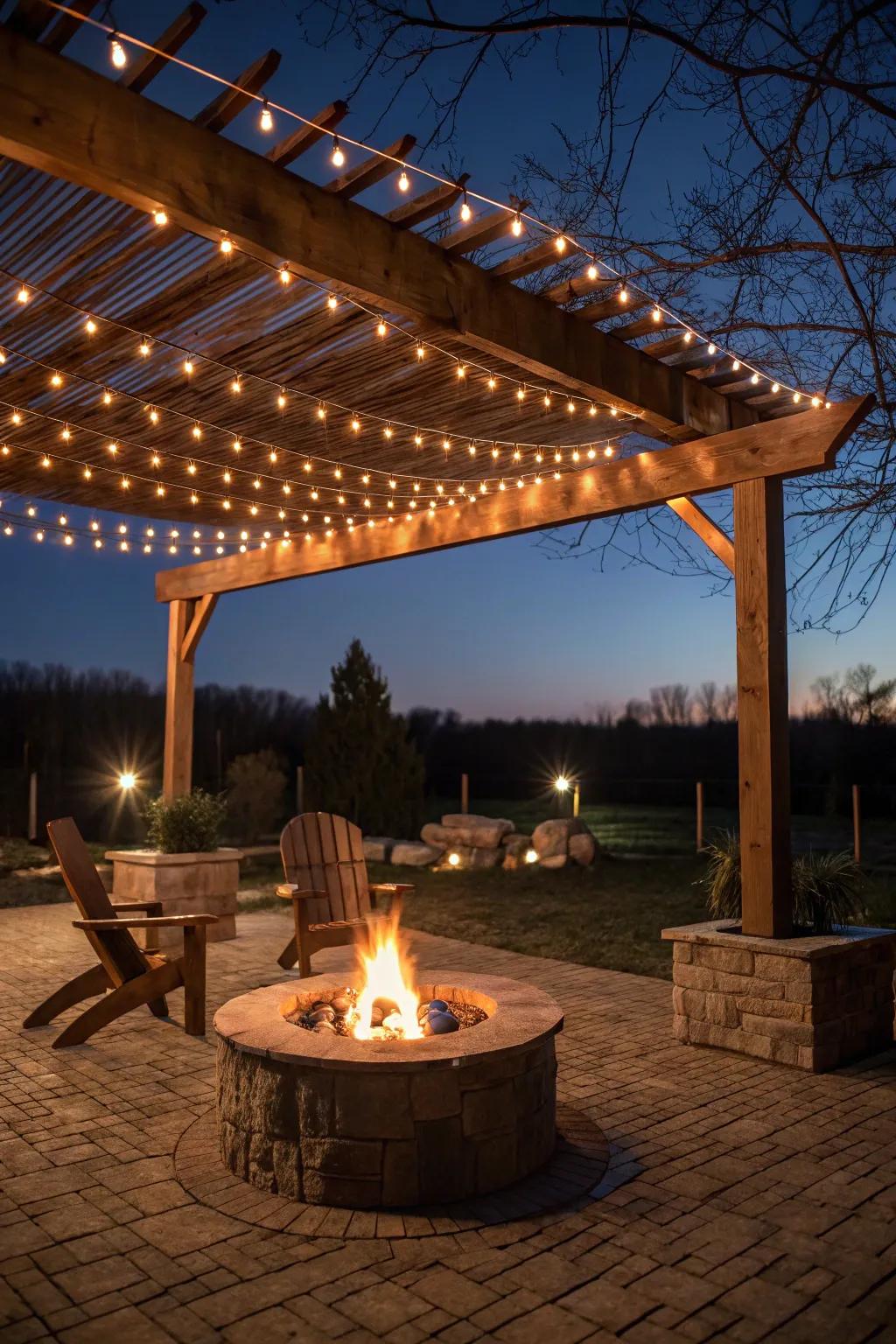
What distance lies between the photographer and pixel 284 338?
12.8 feet

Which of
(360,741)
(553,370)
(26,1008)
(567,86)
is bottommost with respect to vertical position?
(26,1008)

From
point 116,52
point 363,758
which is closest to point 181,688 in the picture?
point 363,758

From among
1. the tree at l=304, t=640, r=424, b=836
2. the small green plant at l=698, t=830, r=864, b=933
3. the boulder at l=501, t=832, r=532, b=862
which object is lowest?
the boulder at l=501, t=832, r=532, b=862

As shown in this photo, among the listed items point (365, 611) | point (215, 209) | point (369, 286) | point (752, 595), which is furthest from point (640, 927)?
point (365, 611)

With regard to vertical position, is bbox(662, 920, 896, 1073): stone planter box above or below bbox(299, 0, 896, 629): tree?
below

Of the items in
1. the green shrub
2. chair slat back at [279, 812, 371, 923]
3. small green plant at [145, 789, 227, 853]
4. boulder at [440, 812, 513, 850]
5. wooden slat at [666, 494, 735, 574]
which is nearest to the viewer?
wooden slat at [666, 494, 735, 574]

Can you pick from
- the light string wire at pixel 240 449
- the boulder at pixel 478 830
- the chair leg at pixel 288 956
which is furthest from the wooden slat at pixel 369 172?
the boulder at pixel 478 830

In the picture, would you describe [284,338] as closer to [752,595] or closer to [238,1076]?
[752,595]

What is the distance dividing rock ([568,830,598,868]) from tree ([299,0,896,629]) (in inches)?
172

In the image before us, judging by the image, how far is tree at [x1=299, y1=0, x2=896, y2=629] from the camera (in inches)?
133

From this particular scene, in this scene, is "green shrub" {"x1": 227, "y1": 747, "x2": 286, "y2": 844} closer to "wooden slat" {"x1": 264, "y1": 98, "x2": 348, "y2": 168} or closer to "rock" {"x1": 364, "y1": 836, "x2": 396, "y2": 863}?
"rock" {"x1": 364, "y1": 836, "x2": 396, "y2": 863}

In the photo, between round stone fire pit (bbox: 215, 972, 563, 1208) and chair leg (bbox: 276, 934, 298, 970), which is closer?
round stone fire pit (bbox: 215, 972, 563, 1208)

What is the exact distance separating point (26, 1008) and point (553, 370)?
13.1 ft

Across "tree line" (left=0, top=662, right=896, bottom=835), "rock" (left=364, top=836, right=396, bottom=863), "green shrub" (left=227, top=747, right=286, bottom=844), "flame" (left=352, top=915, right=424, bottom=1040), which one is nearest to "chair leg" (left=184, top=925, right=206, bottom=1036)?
"flame" (left=352, top=915, right=424, bottom=1040)
